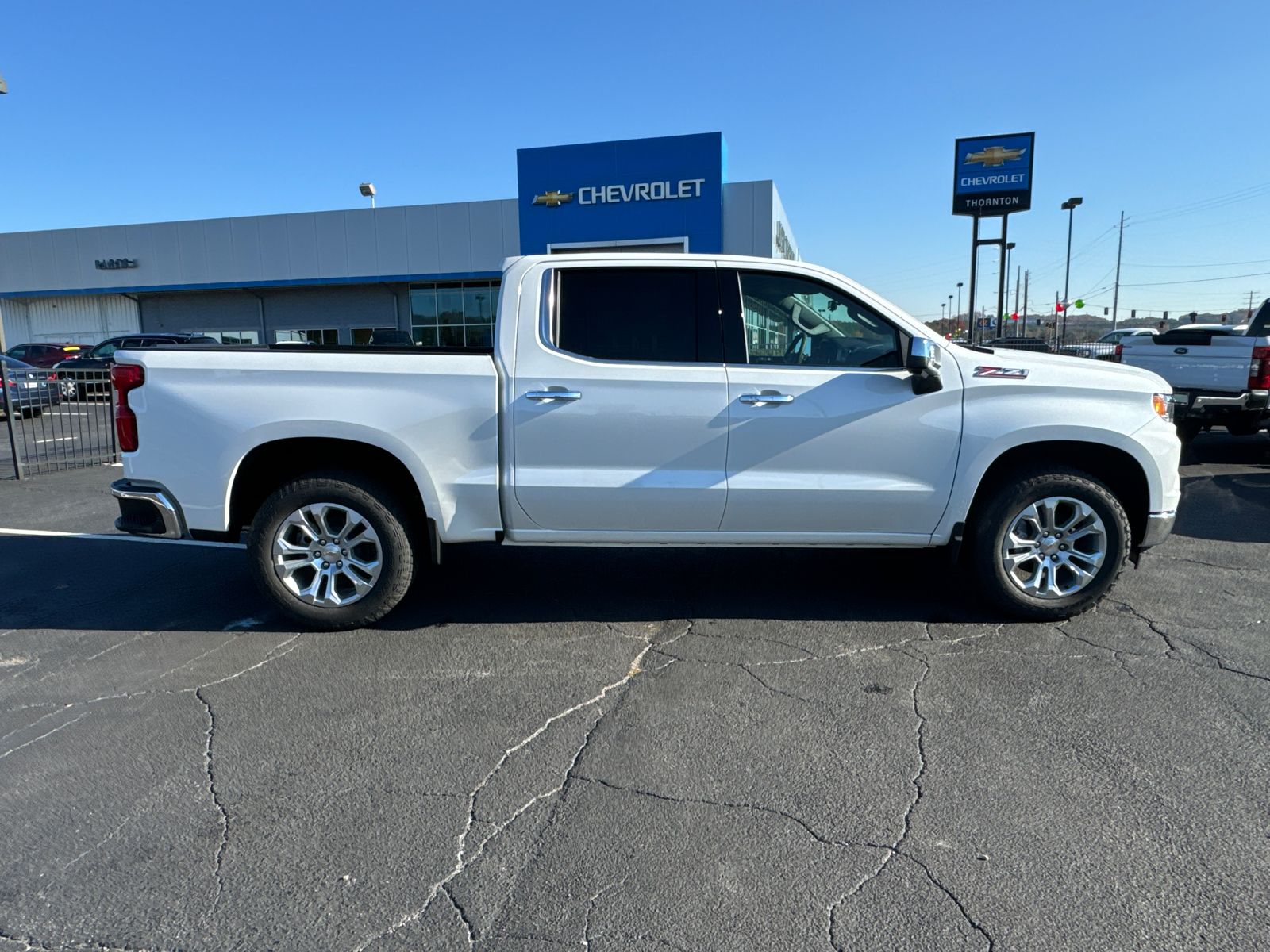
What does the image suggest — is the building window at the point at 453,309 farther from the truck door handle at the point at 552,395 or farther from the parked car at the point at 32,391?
the truck door handle at the point at 552,395

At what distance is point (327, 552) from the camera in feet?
14.8

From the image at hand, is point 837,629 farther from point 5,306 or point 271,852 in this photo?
point 5,306

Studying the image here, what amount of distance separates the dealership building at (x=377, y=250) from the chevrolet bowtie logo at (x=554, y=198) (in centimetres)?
3

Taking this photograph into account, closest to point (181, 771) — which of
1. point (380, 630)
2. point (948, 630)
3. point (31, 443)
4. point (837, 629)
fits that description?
point (380, 630)

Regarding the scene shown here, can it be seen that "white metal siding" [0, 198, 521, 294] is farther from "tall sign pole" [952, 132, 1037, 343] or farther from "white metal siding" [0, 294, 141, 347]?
"tall sign pole" [952, 132, 1037, 343]

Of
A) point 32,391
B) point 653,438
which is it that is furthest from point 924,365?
point 32,391

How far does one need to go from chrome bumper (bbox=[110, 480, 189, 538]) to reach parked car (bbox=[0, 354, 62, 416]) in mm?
7050

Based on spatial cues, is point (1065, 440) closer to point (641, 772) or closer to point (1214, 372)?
point (641, 772)

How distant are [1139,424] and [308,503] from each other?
14.8 ft

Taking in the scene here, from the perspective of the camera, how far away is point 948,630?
452 centimetres

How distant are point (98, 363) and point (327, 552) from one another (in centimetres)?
2225

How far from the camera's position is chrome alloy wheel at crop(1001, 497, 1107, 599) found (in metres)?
4.52

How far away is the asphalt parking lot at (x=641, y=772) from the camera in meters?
2.35

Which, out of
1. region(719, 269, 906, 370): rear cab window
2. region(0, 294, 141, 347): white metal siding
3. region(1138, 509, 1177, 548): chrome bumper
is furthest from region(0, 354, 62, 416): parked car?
region(0, 294, 141, 347): white metal siding
